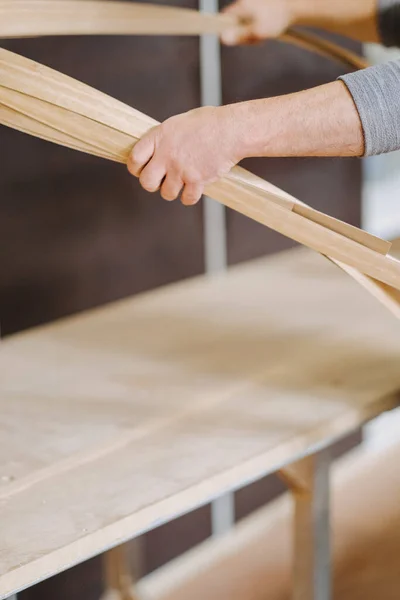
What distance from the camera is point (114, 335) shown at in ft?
3.74

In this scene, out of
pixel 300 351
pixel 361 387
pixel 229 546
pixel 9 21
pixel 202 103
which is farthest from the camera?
pixel 229 546

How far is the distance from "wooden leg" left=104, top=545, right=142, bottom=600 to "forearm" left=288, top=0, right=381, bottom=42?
88 centimetres

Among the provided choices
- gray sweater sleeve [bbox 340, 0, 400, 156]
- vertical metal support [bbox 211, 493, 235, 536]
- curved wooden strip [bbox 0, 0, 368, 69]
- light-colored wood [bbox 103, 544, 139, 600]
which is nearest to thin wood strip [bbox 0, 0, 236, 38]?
curved wooden strip [bbox 0, 0, 368, 69]

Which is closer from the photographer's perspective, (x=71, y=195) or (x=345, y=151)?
(x=345, y=151)

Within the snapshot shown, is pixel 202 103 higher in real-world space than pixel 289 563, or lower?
higher

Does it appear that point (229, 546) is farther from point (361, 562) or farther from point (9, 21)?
point (9, 21)

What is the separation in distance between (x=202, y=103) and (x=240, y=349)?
53 cm

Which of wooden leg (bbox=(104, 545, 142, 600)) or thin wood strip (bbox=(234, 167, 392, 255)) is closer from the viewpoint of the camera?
thin wood strip (bbox=(234, 167, 392, 255))

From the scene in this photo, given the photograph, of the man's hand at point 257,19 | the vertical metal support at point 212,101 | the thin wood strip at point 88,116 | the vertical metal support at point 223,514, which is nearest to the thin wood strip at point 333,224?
the thin wood strip at point 88,116

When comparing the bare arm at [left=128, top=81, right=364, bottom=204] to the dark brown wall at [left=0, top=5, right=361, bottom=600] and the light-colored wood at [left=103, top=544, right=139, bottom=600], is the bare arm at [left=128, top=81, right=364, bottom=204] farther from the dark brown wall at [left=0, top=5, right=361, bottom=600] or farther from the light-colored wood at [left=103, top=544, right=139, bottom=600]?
the light-colored wood at [left=103, top=544, right=139, bottom=600]

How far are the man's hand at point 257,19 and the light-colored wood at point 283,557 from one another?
927mm

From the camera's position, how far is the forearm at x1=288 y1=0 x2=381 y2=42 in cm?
117

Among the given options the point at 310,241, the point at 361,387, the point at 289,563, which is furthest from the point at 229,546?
the point at 310,241

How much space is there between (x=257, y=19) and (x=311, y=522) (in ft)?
2.32
